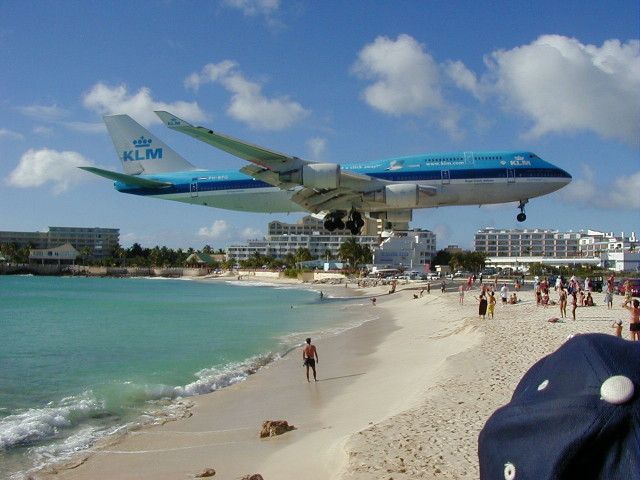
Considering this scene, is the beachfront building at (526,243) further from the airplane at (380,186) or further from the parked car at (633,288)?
the airplane at (380,186)

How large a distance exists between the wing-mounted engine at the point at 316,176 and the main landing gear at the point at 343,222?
6.10m

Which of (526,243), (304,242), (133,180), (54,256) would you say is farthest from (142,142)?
(54,256)

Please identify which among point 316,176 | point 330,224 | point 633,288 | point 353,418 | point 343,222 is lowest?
point 353,418

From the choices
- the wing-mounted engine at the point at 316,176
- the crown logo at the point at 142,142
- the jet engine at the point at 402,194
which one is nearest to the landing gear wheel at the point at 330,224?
the jet engine at the point at 402,194

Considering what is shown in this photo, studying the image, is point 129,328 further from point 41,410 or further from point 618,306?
point 618,306

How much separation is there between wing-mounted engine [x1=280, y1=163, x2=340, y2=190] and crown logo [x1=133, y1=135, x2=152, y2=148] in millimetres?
12557

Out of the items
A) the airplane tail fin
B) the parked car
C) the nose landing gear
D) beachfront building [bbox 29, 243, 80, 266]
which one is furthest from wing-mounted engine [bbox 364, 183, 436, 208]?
beachfront building [bbox 29, 243, 80, 266]

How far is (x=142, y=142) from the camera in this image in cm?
4094

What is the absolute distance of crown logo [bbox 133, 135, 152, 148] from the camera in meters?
40.7

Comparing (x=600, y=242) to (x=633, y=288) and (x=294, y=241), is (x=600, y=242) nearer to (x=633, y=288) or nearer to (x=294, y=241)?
(x=294, y=241)

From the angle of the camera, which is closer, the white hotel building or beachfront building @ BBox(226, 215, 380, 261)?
the white hotel building

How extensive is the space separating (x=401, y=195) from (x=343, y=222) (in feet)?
17.6

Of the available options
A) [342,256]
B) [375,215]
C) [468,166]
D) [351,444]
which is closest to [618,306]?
[468,166]

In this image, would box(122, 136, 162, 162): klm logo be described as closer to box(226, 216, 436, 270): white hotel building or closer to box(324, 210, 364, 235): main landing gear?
box(324, 210, 364, 235): main landing gear
